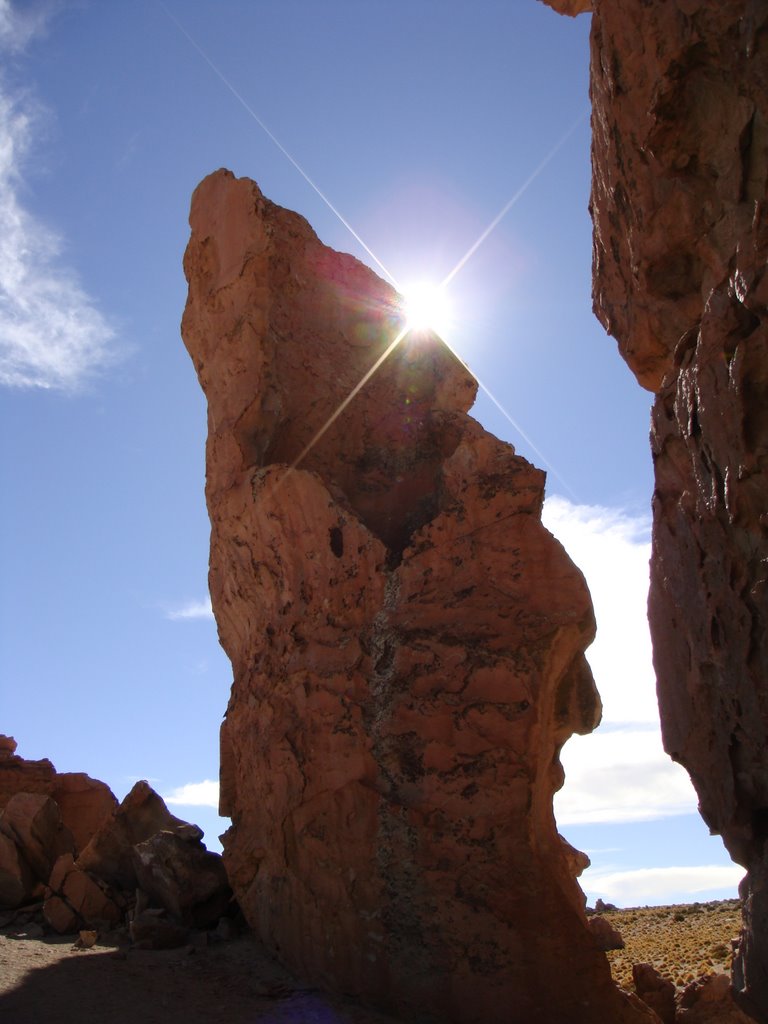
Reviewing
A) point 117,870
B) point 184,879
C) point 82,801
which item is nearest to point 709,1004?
point 184,879

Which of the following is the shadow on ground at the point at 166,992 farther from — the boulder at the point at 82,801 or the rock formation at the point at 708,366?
the boulder at the point at 82,801

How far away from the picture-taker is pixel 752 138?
6488mm

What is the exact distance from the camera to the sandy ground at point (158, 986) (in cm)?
868

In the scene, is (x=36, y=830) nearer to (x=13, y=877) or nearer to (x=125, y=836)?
(x=13, y=877)

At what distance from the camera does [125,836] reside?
50.0 ft

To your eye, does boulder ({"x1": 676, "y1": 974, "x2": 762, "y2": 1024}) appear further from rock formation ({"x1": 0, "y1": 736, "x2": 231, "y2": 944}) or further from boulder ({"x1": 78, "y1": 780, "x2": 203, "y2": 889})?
boulder ({"x1": 78, "y1": 780, "x2": 203, "y2": 889})

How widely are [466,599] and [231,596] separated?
4176 mm

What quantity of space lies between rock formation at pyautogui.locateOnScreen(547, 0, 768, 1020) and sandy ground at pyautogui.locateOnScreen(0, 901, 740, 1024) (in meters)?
4.20

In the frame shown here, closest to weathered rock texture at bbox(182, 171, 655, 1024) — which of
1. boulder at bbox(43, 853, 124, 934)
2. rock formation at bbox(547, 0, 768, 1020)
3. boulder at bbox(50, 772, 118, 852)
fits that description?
rock formation at bbox(547, 0, 768, 1020)

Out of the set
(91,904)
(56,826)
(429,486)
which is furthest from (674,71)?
(56,826)

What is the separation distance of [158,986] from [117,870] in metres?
5.72

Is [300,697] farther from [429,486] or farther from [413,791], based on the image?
[429,486]

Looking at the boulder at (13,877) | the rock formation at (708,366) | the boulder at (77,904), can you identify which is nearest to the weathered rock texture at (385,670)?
the rock formation at (708,366)

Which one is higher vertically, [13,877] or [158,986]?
[13,877]
